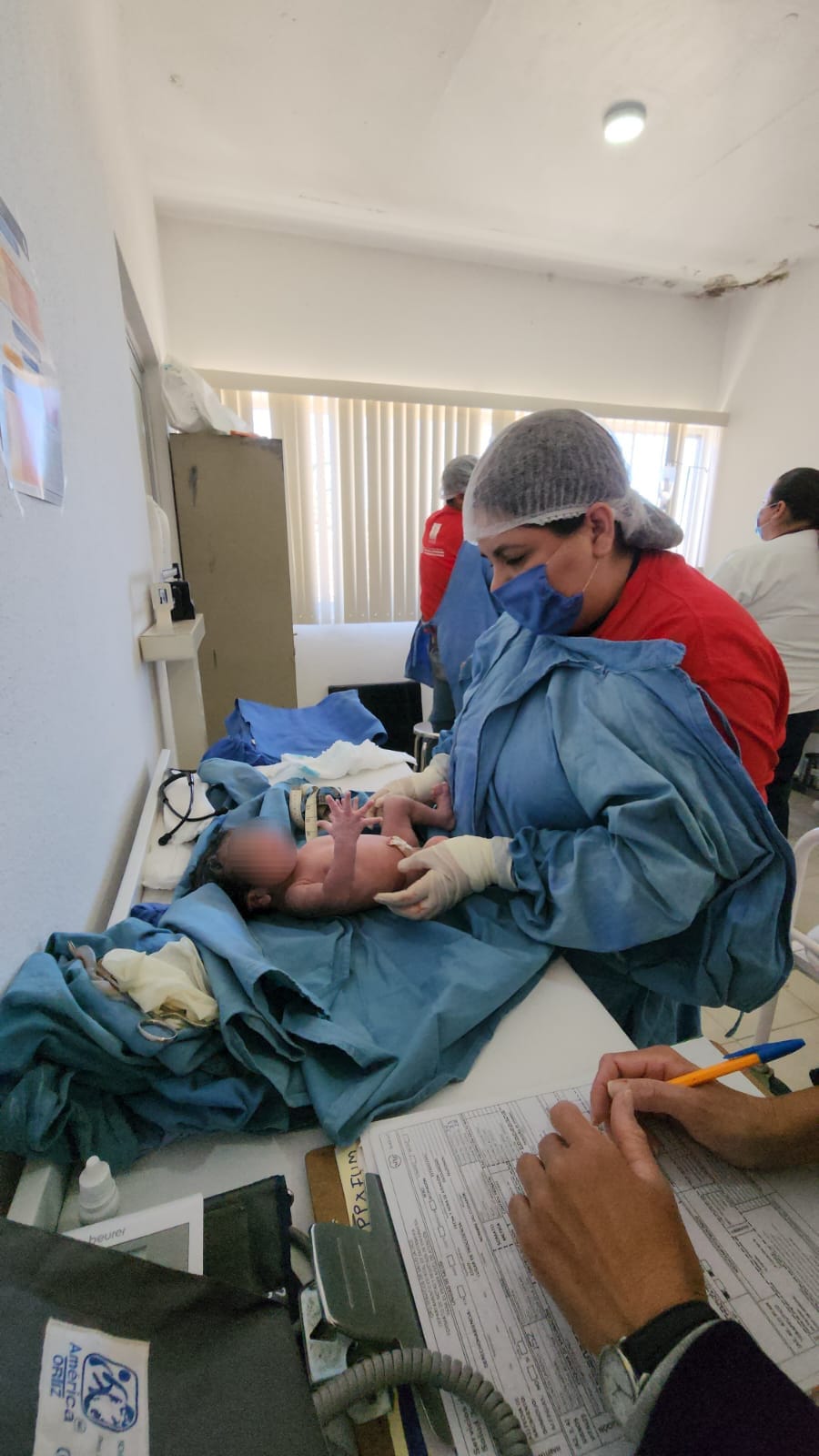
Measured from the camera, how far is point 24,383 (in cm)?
73

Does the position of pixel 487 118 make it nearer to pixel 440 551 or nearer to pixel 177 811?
pixel 440 551

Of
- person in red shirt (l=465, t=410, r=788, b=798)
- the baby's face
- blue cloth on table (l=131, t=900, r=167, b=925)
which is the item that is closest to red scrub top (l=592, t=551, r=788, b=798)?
person in red shirt (l=465, t=410, r=788, b=798)

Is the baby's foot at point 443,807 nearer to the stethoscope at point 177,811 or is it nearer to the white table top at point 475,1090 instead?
the white table top at point 475,1090

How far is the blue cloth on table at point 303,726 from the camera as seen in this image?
2102 millimetres

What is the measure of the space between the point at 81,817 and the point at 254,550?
2347 mm

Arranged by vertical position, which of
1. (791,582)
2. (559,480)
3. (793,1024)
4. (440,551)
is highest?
(559,480)

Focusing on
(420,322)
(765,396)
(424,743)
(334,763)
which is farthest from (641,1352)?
(765,396)

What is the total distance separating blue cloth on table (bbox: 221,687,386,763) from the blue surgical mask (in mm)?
1127

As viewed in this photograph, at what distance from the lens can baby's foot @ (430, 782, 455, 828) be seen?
1.35m

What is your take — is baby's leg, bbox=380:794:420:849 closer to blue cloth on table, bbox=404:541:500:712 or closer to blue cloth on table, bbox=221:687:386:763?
blue cloth on table, bbox=221:687:386:763

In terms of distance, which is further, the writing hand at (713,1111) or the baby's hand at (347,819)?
the baby's hand at (347,819)

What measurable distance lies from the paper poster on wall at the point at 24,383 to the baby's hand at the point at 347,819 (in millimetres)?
763

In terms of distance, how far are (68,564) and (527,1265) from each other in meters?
1.06

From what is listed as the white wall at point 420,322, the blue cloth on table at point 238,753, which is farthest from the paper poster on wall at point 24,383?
the white wall at point 420,322
